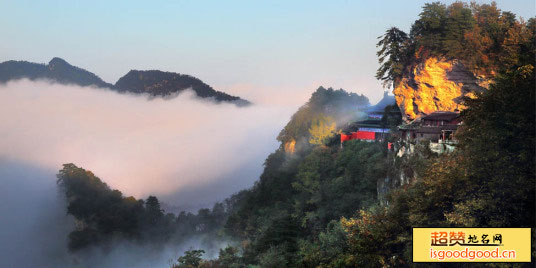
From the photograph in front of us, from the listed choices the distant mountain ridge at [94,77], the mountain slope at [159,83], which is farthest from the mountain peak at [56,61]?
the mountain slope at [159,83]

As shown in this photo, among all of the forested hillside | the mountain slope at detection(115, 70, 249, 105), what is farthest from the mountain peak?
the forested hillside

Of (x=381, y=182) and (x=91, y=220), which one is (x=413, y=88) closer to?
(x=381, y=182)

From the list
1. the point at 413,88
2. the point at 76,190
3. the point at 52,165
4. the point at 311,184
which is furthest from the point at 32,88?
the point at 413,88

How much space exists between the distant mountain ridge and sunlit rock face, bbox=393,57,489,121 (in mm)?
155835

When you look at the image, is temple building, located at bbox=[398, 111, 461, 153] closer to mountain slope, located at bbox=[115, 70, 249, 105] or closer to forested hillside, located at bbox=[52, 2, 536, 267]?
forested hillside, located at bbox=[52, 2, 536, 267]

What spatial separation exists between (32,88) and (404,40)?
16896 centimetres

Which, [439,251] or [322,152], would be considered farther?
[322,152]

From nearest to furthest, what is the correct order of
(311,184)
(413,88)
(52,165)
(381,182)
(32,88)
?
(381,182) < (413,88) < (311,184) < (52,165) < (32,88)

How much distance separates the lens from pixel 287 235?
2950 centimetres

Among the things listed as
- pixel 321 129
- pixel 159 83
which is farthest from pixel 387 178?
pixel 159 83

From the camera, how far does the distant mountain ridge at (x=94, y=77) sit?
167000mm

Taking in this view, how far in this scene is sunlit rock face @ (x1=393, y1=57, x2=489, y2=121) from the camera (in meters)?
33.8

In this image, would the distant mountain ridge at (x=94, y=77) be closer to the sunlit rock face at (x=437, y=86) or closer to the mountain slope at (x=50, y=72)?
the mountain slope at (x=50, y=72)

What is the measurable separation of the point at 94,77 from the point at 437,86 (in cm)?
19088
